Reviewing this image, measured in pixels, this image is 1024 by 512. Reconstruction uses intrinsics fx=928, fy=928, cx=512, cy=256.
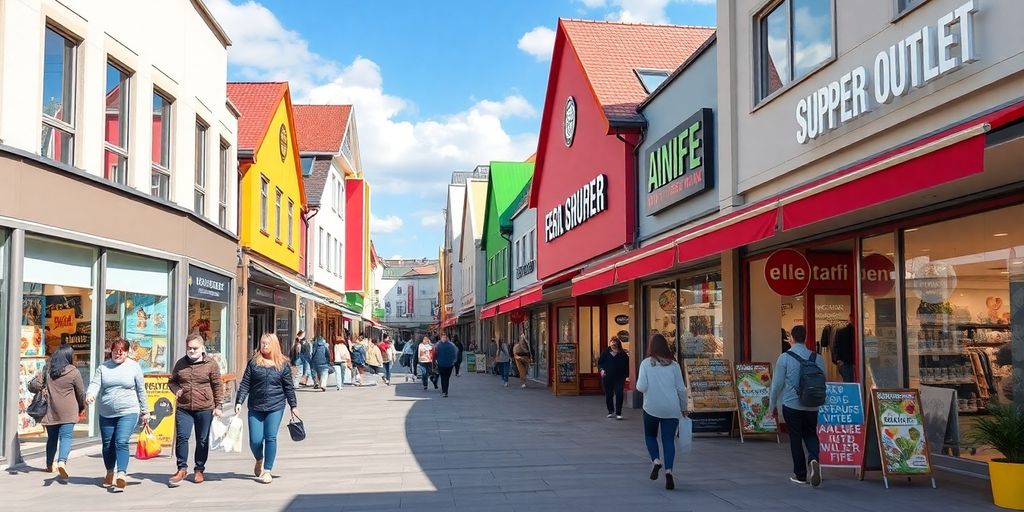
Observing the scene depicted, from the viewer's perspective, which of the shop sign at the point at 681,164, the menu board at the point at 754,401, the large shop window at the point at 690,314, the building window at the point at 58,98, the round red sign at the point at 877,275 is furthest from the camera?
the large shop window at the point at 690,314

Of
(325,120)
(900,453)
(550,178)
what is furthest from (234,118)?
(325,120)

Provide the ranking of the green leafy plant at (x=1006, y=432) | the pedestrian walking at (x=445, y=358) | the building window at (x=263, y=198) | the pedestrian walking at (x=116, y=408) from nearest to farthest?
the green leafy plant at (x=1006, y=432)
the pedestrian walking at (x=116, y=408)
the pedestrian walking at (x=445, y=358)
the building window at (x=263, y=198)

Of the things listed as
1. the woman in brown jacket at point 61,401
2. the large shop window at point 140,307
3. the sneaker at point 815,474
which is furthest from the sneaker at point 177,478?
the sneaker at point 815,474

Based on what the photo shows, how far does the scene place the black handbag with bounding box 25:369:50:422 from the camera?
997 centimetres

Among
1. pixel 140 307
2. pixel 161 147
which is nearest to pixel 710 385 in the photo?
pixel 140 307

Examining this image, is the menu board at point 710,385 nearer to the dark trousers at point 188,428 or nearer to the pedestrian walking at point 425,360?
the dark trousers at point 188,428

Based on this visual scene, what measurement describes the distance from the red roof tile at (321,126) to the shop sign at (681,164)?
23.0 meters

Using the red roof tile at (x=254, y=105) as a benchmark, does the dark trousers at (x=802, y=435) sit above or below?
below

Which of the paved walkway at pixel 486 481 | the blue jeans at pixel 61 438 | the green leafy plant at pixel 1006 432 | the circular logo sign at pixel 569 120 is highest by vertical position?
the circular logo sign at pixel 569 120

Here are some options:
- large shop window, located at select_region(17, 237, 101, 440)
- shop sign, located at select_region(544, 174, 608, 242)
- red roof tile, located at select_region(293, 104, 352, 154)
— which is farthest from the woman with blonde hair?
Result: red roof tile, located at select_region(293, 104, 352, 154)

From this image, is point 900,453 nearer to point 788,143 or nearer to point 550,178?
point 788,143

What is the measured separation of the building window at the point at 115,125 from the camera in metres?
13.4

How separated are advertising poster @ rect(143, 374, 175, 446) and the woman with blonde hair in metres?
2.92

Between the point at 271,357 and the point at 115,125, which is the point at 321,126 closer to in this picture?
the point at 115,125
